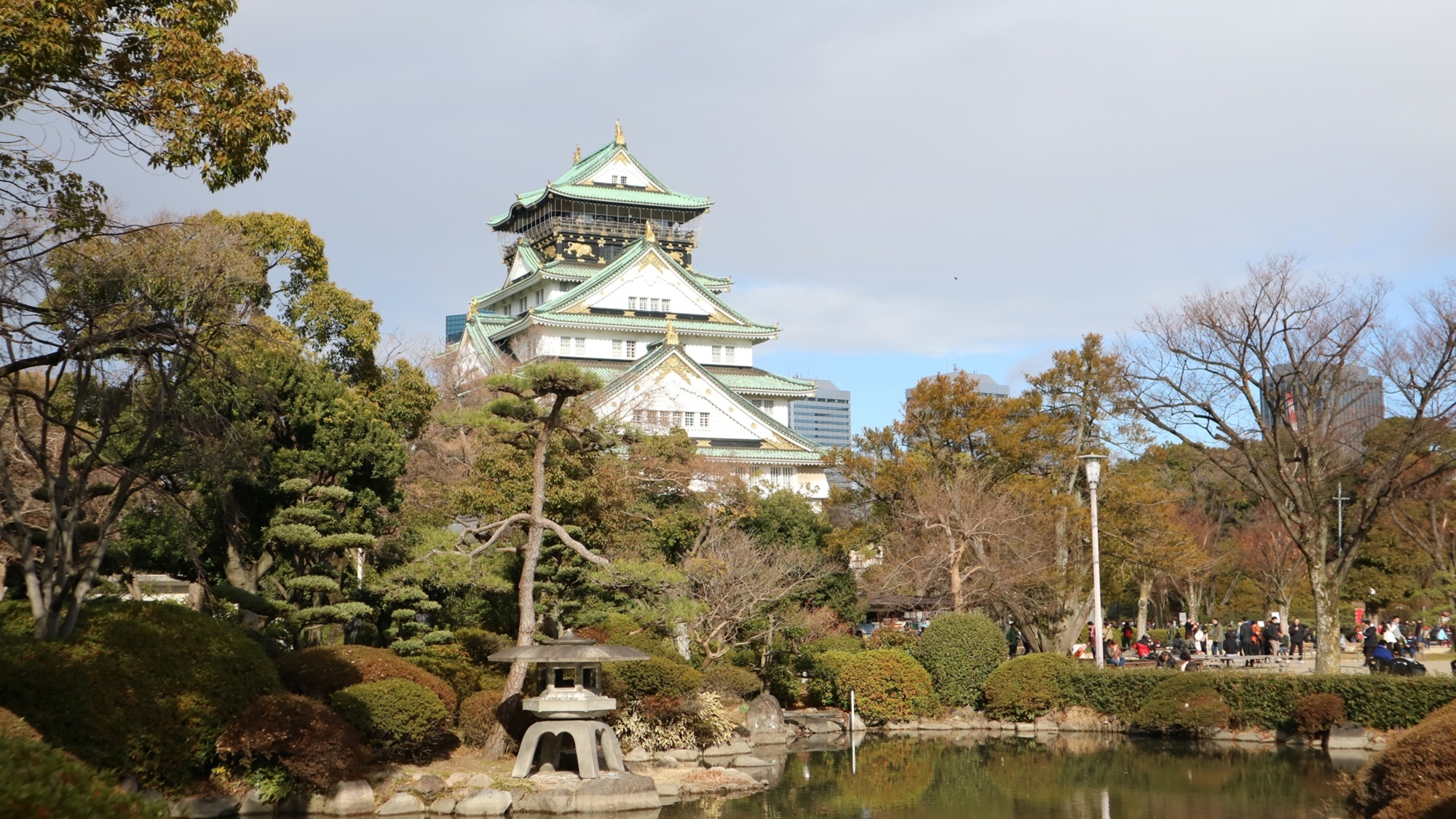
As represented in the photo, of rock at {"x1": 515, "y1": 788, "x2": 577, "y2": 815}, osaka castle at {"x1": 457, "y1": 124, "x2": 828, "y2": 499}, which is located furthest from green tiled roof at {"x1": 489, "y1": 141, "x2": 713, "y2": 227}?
rock at {"x1": 515, "y1": 788, "x2": 577, "y2": 815}

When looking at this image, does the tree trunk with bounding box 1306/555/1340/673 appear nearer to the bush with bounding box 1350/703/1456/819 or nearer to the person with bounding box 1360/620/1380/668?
the person with bounding box 1360/620/1380/668

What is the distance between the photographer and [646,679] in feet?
63.5

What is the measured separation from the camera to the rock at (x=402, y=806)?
586 inches

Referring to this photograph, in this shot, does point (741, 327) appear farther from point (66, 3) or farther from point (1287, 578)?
point (66, 3)

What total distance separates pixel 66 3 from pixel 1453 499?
37831 millimetres

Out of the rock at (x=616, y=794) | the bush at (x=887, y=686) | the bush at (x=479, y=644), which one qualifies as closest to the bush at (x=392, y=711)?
the rock at (x=616, y=794)

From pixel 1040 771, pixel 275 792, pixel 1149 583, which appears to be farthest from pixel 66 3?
pixel 1149 583

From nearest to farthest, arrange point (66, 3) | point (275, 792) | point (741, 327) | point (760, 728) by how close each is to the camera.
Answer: point (66, 3) → point (275, 792) → point (760, 728) → point (741, 327)

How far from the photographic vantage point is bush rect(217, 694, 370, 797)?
14.2 meters

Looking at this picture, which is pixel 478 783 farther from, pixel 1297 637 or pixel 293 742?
pixel 1297 637

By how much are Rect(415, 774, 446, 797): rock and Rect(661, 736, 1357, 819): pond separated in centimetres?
280

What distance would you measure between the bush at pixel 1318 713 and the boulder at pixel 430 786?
14473 millimetres

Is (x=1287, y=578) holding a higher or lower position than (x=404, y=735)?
higher

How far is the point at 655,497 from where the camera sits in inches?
1170
